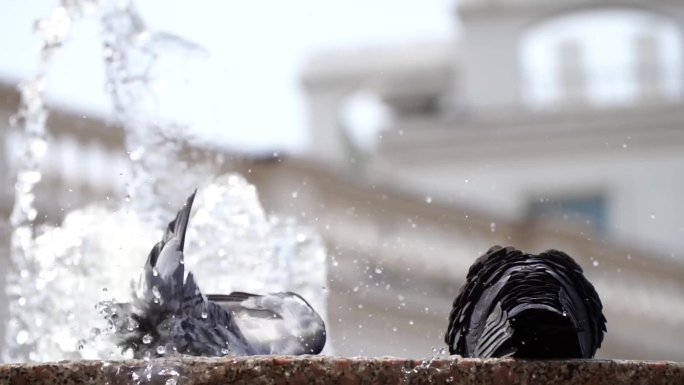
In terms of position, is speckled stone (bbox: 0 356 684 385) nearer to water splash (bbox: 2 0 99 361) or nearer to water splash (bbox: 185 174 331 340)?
water splash (bbox: 185 174 331 340)

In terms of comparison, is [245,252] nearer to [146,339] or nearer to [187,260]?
[187,260]

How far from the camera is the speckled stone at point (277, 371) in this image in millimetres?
2605

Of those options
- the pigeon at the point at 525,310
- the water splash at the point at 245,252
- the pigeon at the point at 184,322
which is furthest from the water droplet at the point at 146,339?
the water splash at the point at 245,252

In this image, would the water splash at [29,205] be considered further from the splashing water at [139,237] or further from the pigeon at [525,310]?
the pigeon at [525,310]

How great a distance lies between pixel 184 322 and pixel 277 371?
0.41 m

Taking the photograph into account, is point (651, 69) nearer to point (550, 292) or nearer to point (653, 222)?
point (653, 222)

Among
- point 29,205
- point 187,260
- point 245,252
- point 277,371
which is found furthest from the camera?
point 29,205

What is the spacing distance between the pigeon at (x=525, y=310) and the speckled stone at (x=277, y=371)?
75mm

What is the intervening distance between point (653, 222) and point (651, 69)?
3111 millimetres

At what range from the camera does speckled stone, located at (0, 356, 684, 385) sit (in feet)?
8.55

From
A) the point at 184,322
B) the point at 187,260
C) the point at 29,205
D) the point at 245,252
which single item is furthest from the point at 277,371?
the point at 29,205

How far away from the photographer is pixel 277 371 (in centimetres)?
263

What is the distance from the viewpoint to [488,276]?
2986mm

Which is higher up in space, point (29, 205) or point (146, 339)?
point (146, 339)
